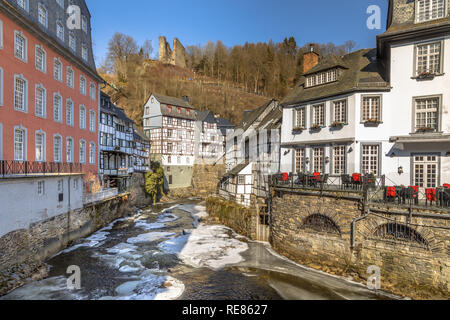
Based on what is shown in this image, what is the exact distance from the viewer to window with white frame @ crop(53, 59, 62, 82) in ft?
59.4

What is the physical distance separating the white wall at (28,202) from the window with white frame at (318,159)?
1634 cm

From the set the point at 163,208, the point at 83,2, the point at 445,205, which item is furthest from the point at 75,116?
the point at 445,205

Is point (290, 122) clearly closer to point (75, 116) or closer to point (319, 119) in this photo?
point (319, 119)

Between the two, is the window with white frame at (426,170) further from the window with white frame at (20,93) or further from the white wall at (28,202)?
the window with white frame at (20,93)

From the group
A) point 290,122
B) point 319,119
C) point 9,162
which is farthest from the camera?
point 290,122

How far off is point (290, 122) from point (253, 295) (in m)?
12.5

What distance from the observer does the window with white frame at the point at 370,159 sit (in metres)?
15.6

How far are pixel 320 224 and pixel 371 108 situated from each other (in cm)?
733

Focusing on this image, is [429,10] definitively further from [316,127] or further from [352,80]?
[316,127]

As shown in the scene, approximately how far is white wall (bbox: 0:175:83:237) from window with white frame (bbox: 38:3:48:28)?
378 inches

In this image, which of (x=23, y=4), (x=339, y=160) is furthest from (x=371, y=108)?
(x=23, y=4)

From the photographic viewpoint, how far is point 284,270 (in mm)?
14422

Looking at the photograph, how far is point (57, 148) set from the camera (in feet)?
60.4

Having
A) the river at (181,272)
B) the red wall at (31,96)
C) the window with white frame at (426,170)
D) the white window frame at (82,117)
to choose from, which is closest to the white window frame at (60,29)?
the red wall at (31,96)
